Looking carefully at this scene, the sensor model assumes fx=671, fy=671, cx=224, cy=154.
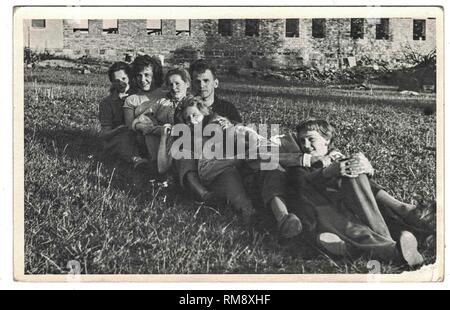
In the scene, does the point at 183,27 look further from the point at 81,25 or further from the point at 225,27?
the point at 81,25

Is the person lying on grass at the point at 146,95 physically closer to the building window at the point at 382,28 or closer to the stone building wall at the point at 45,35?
the stone building wall at the point at 45,35

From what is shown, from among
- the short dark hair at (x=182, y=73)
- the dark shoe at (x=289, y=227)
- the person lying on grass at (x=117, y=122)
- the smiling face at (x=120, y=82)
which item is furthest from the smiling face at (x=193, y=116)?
the dark shoe at (x=289, y=227)

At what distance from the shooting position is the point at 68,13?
20.5 feet

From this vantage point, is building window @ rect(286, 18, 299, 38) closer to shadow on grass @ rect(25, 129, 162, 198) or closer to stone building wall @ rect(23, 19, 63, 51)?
shadow on grass @ rect(25, 129, 162, 198)

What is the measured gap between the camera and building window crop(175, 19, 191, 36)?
621 centimetres

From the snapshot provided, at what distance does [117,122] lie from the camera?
6270mm

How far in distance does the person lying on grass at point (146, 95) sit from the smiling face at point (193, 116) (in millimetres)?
285

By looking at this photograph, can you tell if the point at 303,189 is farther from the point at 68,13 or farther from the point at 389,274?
the point at 68,13

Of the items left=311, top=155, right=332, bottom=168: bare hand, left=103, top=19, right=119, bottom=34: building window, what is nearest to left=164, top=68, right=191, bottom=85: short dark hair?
left=103, top=19, right=119, bottom=34: building window

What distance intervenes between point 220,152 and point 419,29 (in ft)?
7.11

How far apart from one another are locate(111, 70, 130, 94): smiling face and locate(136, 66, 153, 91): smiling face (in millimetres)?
110

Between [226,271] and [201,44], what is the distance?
2.10 meters

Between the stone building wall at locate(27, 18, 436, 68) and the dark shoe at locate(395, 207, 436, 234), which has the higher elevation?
the stone building wall at locate(27, 18, 436, 68)

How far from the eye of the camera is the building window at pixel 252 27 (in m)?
6.21
